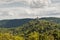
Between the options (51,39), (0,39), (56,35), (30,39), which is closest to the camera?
(0,39)

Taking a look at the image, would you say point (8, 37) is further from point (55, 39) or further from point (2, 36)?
Result: point (55, 39)

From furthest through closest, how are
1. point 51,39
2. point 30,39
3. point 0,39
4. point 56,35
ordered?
point 56,35 → point 51,39 → point 30,39 → point 0,39

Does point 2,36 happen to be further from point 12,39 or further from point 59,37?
point 59,37

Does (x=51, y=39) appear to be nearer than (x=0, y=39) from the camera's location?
No

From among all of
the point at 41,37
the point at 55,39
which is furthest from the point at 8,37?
the point at 55,39

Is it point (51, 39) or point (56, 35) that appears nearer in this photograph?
point (51, 39)

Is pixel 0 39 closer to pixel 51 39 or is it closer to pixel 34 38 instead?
pixel 34 38

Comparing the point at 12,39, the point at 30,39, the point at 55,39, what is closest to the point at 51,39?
the point at 55,39
